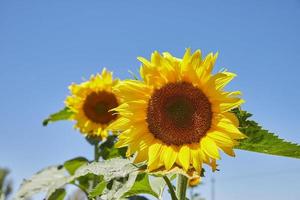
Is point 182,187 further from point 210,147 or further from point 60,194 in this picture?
point 60,194

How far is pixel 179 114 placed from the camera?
2754 mm

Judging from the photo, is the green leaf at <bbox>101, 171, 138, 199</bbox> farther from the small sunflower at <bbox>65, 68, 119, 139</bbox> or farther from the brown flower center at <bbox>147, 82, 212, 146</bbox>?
the small sunflower at <bbox>65, 68, 119, 139</bbox>

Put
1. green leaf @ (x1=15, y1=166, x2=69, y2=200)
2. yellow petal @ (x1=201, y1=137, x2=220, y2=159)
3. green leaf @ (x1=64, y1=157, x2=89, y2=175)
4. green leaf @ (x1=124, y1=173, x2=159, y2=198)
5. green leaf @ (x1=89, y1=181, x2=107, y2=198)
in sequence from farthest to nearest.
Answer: green leaf @ (x1=64, y1=157, x2=89, y2=175) < green leaf @ (x1=15, y1=166, x2=69, y2=200) < green leaf @ (x1=124, y1=173, x2=159, y2=198) < green leaf @ (x1=89, y1=181, x2=107, y2=198) < yellow petal @ (x1=201, y1=137, x2=220, y2=159)

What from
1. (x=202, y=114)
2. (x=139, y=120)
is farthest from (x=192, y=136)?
(x=139, y=120)

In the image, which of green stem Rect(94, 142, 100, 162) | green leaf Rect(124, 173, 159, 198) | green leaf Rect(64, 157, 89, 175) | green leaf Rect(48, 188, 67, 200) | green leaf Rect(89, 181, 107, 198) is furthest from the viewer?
green stem Rect(94, 142, 100, 162)

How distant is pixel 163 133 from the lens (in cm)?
270

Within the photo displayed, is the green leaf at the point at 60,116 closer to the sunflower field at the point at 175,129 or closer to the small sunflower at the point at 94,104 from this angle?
the small sunflower at the point at 94,104

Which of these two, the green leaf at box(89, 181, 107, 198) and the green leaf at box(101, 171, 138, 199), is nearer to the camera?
the green leaf at box(101, 171, 138, 199)

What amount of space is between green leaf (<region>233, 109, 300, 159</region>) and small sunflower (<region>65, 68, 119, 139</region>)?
3.41m

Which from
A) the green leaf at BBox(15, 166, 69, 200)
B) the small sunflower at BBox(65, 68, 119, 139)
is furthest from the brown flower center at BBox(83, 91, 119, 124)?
Result: the green leaf at BBox(15, 166, 69, 200)

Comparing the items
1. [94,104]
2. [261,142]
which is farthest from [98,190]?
[94,104]

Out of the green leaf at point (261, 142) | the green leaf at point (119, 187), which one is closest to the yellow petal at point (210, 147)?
the green leaf at point (261, 142)

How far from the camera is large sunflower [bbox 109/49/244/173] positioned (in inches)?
97.0

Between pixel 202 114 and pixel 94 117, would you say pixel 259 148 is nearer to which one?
pixel 202 114
